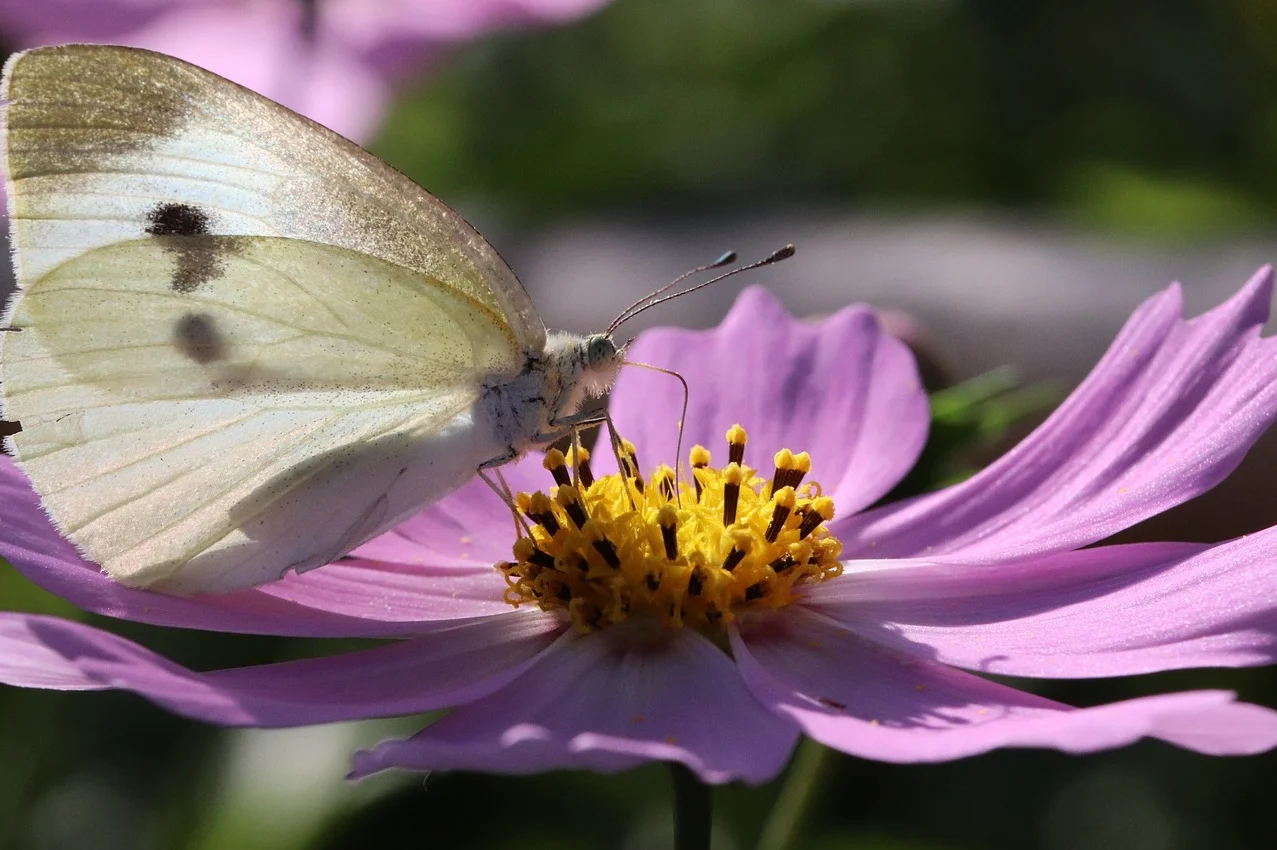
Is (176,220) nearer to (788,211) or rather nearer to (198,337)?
(198,337)

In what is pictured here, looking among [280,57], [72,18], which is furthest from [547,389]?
[72,18]

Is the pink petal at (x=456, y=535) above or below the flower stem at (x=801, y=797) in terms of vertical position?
above

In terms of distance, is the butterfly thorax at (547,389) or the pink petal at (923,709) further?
the butterfly thorax at (547,389)

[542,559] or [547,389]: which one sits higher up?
[547,389]

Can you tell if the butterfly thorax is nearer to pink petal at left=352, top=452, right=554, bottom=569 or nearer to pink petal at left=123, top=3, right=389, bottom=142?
pink petal at left=352, top=452, right=554, bottom=569

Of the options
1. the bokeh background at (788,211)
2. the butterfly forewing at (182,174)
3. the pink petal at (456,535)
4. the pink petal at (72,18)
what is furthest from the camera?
the pink petal at (72,18)

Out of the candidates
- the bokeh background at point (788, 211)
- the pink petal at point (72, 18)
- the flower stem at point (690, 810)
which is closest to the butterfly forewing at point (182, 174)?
the flower stem at point (690, 810)

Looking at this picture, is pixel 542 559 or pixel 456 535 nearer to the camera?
pixel 542 559

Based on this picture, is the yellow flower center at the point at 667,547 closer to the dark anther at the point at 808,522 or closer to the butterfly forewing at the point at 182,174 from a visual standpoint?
the dark anther at the point at 808,522
